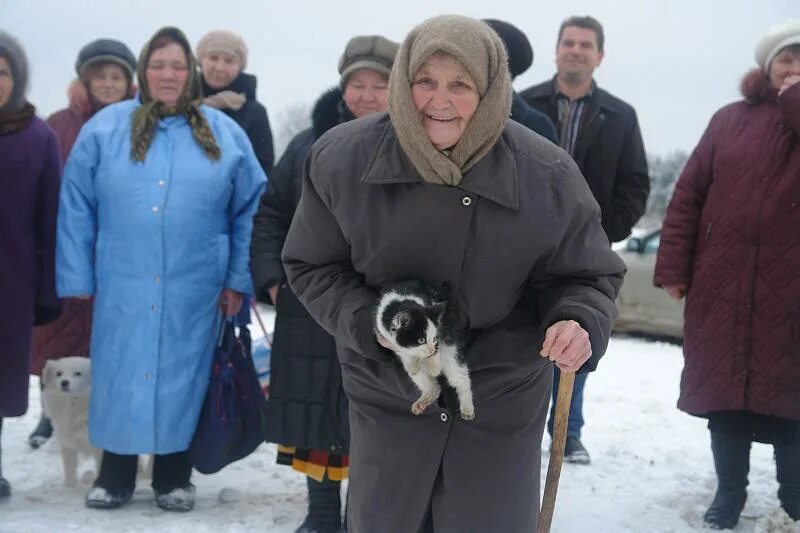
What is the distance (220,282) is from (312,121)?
35.8 inches

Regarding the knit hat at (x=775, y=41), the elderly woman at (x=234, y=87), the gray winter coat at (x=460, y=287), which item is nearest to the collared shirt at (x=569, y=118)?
the knit hat at (x=775, y=41)

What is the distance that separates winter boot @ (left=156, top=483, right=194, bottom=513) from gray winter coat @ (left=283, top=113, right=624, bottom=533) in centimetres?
185

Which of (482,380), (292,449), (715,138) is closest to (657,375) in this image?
(715,138)

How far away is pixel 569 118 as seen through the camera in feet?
16.8

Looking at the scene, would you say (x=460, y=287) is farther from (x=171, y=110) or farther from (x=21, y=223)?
(x=21, y=223)

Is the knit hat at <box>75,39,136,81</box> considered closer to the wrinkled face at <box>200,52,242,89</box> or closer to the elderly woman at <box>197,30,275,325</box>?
the elderly woman at <box>197,30,275,325</box>

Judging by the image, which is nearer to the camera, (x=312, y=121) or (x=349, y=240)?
(x=349, y=240)

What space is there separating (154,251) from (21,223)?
0.74 m

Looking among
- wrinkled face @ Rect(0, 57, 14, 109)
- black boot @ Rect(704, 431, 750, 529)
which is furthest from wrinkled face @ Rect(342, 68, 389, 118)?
black boot @ Rect(704, 431, 750, 529)

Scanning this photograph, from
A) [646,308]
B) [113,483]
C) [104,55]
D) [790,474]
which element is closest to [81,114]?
[104,55]

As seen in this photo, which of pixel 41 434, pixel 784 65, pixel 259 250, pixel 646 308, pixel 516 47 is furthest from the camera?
pixel 646 308

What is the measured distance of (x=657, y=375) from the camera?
802 centimetres

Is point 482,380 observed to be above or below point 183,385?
above

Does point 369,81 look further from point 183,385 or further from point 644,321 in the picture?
point 644,321
